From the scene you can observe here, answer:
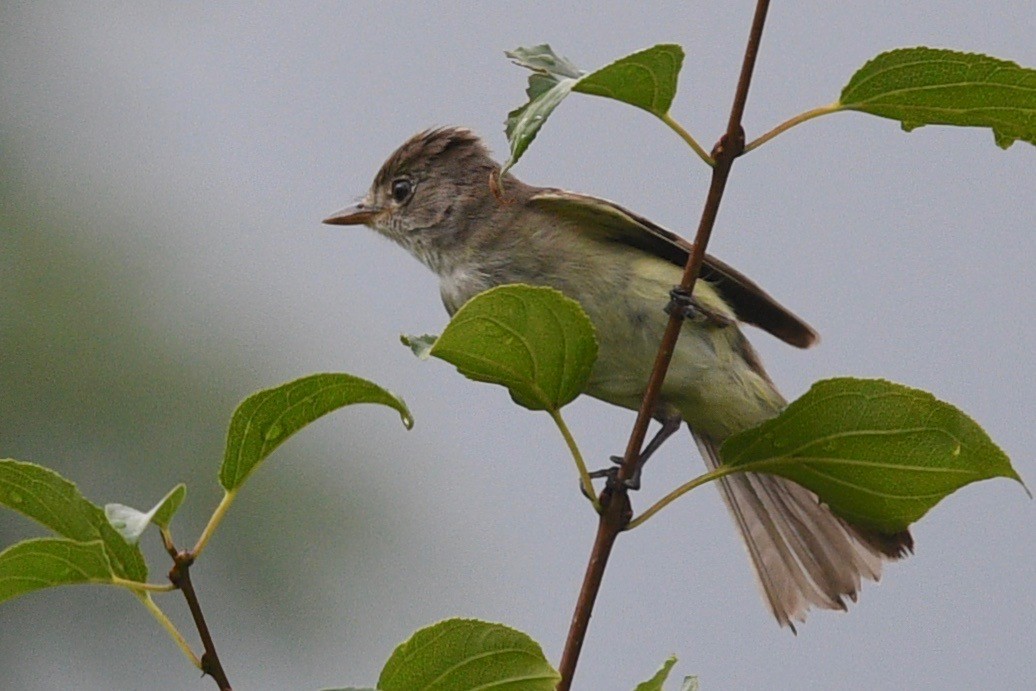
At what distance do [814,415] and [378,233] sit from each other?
2.46m

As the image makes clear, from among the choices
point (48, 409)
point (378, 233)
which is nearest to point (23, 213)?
point (48, 409)

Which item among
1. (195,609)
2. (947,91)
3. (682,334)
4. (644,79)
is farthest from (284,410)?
(682,334)

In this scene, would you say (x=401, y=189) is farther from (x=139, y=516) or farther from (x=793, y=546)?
(x=139, y=516)

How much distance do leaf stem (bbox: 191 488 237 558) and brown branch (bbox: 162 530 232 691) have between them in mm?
16

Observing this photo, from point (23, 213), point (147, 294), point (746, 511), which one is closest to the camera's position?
point (746, 511)

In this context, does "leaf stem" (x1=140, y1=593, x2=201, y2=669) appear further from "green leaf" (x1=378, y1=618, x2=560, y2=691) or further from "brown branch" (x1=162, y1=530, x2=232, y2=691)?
"green leaf" (x1=378, y1=618, x2=560, y2=691)

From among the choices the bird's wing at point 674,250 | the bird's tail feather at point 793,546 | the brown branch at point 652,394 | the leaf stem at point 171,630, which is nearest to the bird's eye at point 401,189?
the bird's wing at point 674,250

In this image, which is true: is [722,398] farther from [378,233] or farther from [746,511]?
[378,233]

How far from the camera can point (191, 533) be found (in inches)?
381

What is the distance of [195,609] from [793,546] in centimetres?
206

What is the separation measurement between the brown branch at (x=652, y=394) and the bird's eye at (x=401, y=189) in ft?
7.62

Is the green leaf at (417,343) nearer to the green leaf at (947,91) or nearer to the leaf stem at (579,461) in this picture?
the leaf stem at (579,461)

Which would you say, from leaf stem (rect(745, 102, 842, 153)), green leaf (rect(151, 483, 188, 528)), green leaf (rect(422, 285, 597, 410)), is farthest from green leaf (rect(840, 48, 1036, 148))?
green leaf (rect(151, 483, 188, 528))

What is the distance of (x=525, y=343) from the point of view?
1.65 meters
